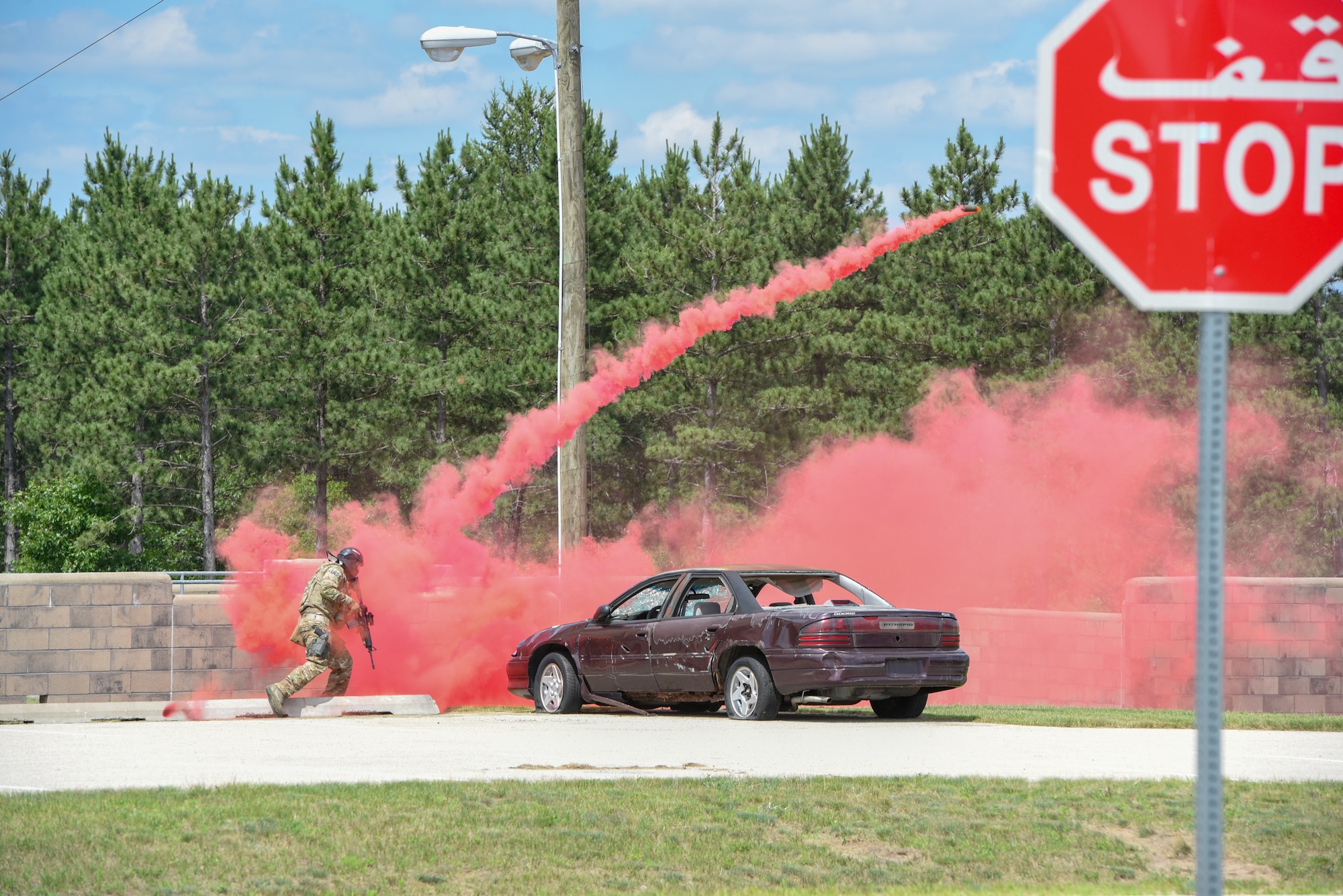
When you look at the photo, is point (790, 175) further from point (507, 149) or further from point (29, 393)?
point (29, 393)

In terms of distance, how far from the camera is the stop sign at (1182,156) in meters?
3.59

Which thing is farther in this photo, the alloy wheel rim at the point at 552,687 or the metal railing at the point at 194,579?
the metal railing at the point at 194,579

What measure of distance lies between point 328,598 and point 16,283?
41193 millimetres

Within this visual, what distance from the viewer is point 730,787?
357 inches

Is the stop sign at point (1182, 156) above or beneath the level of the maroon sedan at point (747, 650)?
above

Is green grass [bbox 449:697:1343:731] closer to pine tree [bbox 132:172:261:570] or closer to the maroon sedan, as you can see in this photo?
the maroon sedan

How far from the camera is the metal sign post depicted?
3.28 meters

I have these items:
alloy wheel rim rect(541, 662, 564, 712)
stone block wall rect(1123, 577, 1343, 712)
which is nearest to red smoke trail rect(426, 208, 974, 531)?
alloy wheel rim rect(541, 662, 564, 712)

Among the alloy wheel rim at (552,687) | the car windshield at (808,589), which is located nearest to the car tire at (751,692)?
the car windshield at (808,589)

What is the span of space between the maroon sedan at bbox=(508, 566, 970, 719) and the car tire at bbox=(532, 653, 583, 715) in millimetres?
14

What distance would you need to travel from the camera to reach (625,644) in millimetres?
15734

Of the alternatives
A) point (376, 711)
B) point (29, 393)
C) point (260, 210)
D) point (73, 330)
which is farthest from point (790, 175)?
point (376, 711)

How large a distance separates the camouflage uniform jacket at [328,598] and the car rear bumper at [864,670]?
459cm

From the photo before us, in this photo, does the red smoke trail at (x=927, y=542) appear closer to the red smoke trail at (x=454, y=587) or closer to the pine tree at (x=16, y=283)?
the red smoke trail at (x=454, y=587)
